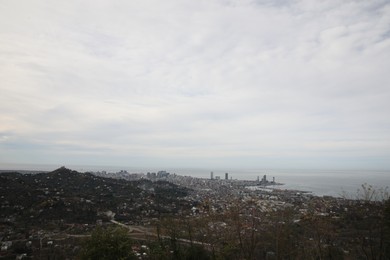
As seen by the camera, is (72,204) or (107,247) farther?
(72,204)

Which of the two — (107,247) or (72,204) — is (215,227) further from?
(72,204)

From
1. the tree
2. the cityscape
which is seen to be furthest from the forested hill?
the tree

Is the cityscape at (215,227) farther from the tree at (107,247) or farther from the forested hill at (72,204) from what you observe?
the tree at (107,247)

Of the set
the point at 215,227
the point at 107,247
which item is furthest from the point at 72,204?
the point at 215,227

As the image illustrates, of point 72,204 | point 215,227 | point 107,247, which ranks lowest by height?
point 72,204

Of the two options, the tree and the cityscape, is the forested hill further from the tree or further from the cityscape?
the tree

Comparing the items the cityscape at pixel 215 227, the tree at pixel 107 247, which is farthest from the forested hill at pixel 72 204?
the tree at pixel 107 247

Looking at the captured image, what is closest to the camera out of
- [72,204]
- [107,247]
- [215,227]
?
[107,247]

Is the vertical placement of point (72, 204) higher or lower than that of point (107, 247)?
lower

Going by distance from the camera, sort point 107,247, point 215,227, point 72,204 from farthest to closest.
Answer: point 72,204, point 215,227, point 107,247
